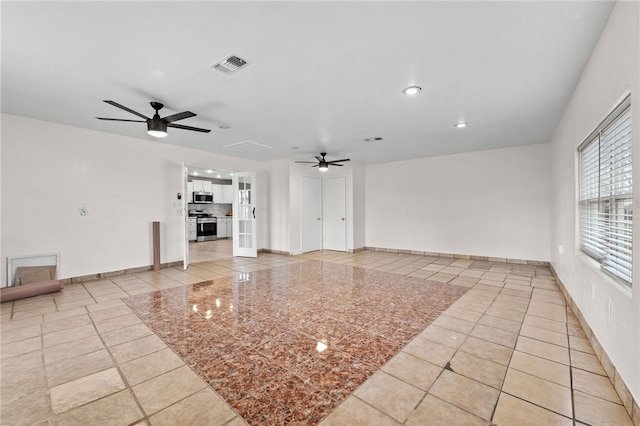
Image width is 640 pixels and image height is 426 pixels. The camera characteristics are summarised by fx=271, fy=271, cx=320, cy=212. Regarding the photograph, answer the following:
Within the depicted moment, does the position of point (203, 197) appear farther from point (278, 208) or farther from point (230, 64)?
point (230, 64)

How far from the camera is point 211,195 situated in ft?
35.8

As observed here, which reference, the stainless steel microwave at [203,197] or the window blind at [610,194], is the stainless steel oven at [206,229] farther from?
the window blind at [610,194]

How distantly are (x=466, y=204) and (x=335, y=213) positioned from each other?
3490 mm

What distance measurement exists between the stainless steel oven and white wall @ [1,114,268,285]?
4.73m

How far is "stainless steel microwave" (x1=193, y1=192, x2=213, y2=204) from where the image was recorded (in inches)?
408

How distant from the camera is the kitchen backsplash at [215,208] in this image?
36.6 ft

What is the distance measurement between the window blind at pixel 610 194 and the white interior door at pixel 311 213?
19.3 ft

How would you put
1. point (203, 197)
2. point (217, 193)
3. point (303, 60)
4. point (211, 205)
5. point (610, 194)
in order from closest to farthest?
point (610, 194), point (303, 60), point (203, 197), point (217, 193), point (211, 205)

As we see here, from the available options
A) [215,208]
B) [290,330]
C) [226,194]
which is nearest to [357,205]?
[290,330]

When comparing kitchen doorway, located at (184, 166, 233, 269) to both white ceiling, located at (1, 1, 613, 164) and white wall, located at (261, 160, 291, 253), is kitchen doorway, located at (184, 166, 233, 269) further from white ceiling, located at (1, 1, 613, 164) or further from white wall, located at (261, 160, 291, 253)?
white ceiling, located at (1, 1, 613, 164)

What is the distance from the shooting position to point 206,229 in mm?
10711

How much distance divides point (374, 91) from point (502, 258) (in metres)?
5.30

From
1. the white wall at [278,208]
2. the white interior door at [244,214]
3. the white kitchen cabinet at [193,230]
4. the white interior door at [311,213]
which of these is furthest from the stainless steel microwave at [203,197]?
the white interior door at [311,213]

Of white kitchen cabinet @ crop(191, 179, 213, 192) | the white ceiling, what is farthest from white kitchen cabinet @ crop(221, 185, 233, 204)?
the white ceiling
